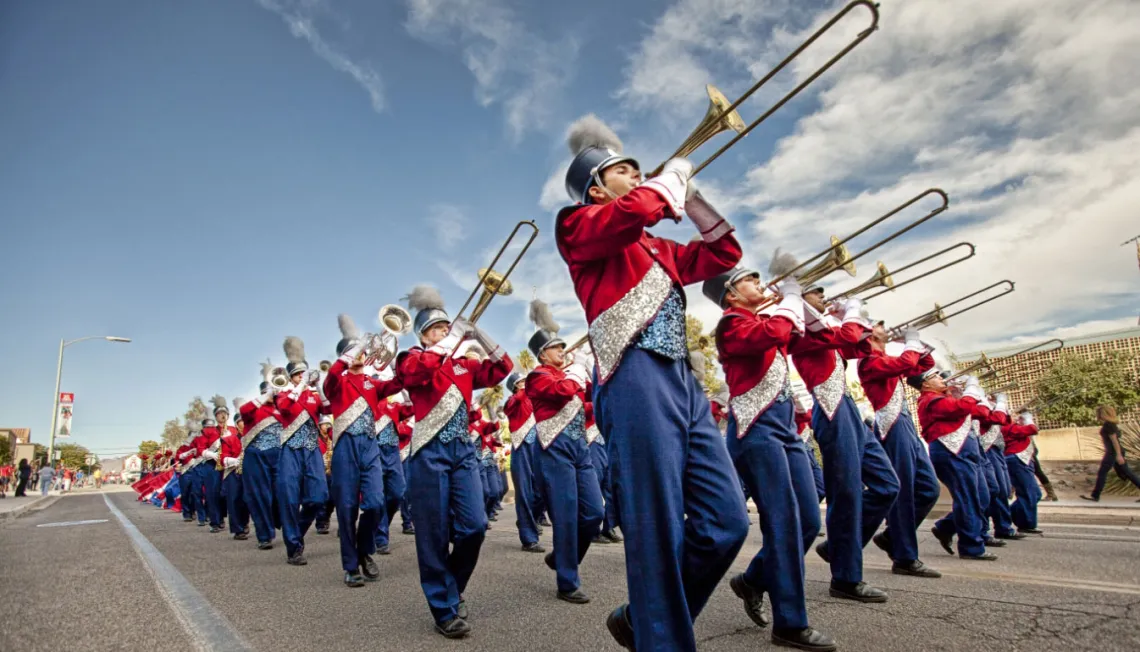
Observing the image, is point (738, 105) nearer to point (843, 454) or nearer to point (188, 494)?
point (843, 454)

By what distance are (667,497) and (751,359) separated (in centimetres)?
196

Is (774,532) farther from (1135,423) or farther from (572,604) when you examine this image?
(1135,423)

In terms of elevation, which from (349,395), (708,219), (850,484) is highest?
(708,219)

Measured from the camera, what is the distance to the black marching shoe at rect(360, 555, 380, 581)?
630 cm

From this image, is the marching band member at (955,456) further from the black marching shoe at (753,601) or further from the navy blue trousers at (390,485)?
the navy blue trousers at (390,485)

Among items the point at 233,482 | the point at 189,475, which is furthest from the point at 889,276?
the point at 189,475

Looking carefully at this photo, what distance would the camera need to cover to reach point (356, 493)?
643cm

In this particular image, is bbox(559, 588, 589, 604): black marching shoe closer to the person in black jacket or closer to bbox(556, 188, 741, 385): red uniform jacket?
bbox(556, 188, 741, 385): red uniform jacket

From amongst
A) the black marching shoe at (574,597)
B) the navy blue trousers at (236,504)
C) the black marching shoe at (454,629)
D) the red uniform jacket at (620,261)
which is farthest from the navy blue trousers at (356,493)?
the navy blue trousers at (236,504)

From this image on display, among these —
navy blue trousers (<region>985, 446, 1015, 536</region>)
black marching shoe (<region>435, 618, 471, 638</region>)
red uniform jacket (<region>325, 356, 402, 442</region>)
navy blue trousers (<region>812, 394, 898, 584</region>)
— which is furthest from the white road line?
navy blue trousers (<region>985, 446, 1015, 536</region>)

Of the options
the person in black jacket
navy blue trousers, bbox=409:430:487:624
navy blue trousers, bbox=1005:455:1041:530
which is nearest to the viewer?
navy blue trousers, bbox=409:430:487:624

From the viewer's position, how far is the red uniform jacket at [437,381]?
4918 mm

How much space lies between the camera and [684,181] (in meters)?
2.77

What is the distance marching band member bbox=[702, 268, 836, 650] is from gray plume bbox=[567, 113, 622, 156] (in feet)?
4.43
